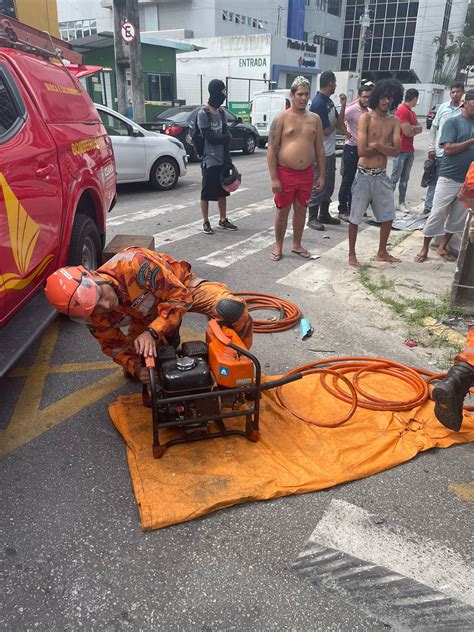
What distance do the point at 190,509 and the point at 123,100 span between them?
18.3m

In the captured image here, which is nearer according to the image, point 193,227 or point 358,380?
point 358,380

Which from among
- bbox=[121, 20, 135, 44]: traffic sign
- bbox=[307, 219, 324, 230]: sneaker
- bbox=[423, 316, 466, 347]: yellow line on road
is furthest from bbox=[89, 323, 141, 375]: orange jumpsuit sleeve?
bbox=[121, 20, 135, 44]: traffic sign

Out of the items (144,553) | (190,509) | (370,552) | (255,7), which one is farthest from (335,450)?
(255,7)

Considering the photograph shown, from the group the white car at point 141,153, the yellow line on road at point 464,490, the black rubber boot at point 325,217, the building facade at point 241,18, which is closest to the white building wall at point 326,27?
the building facade at point 241,18

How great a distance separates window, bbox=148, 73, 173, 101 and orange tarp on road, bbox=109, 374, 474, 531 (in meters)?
24.4

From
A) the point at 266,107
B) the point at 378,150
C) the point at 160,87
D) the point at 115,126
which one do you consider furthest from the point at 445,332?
the point at 160,87

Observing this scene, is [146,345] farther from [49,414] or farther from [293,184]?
[293,184]

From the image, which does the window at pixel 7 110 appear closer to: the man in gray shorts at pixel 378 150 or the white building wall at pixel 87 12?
the man in gray shorts at pixel 378 150

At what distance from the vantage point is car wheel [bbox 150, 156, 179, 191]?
10.0 meters

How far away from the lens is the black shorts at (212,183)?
266 inches

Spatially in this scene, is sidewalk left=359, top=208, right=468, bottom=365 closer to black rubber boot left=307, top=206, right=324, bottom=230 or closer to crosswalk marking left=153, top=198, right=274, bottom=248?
black rubber boot left=307, top=206, right=324, bottom=230

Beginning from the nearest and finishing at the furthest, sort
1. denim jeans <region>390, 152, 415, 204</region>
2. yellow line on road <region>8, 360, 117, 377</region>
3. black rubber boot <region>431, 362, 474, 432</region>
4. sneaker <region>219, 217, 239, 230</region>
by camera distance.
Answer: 1. black rubber boot <region>431, 362, 474, 432</region>
2. yellow line on road <region>8, 360, 117, 377</region>
3. sneaker <region>219, 217, 239, 230</region>
4. denim jeans <region>390, 152, 415, 204</region>

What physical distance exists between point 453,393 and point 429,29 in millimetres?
64082

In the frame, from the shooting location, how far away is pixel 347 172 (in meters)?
7.92
